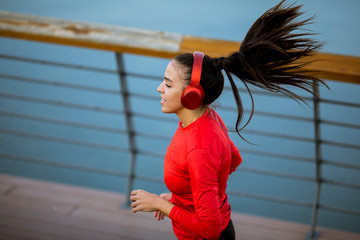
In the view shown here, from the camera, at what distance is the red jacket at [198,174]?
0.84m

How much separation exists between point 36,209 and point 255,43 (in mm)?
1521

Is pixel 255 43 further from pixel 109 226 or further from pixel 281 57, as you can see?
pixel 109 226

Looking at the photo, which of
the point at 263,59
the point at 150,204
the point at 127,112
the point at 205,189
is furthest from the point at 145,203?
the point at 127,112

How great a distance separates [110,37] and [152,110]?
161 inches

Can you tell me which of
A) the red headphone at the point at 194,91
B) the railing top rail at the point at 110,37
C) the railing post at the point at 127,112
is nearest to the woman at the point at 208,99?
the red headphone at the point at 194,91

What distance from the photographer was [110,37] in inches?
59.7

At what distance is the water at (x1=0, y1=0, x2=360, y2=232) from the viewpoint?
355cm

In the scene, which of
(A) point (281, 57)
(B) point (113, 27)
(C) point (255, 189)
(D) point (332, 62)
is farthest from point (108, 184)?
(A) point (281, 57)

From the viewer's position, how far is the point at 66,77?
6070 mm

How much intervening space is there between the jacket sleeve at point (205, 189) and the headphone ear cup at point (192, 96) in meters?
0.10

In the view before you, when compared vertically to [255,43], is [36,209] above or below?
below

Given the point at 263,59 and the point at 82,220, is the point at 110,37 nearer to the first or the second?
the point at 263,59

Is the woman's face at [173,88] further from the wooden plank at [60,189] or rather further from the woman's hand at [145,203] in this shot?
the wooden plank at [60,189]

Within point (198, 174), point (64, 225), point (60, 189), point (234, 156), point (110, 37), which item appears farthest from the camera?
point (60, 189)
